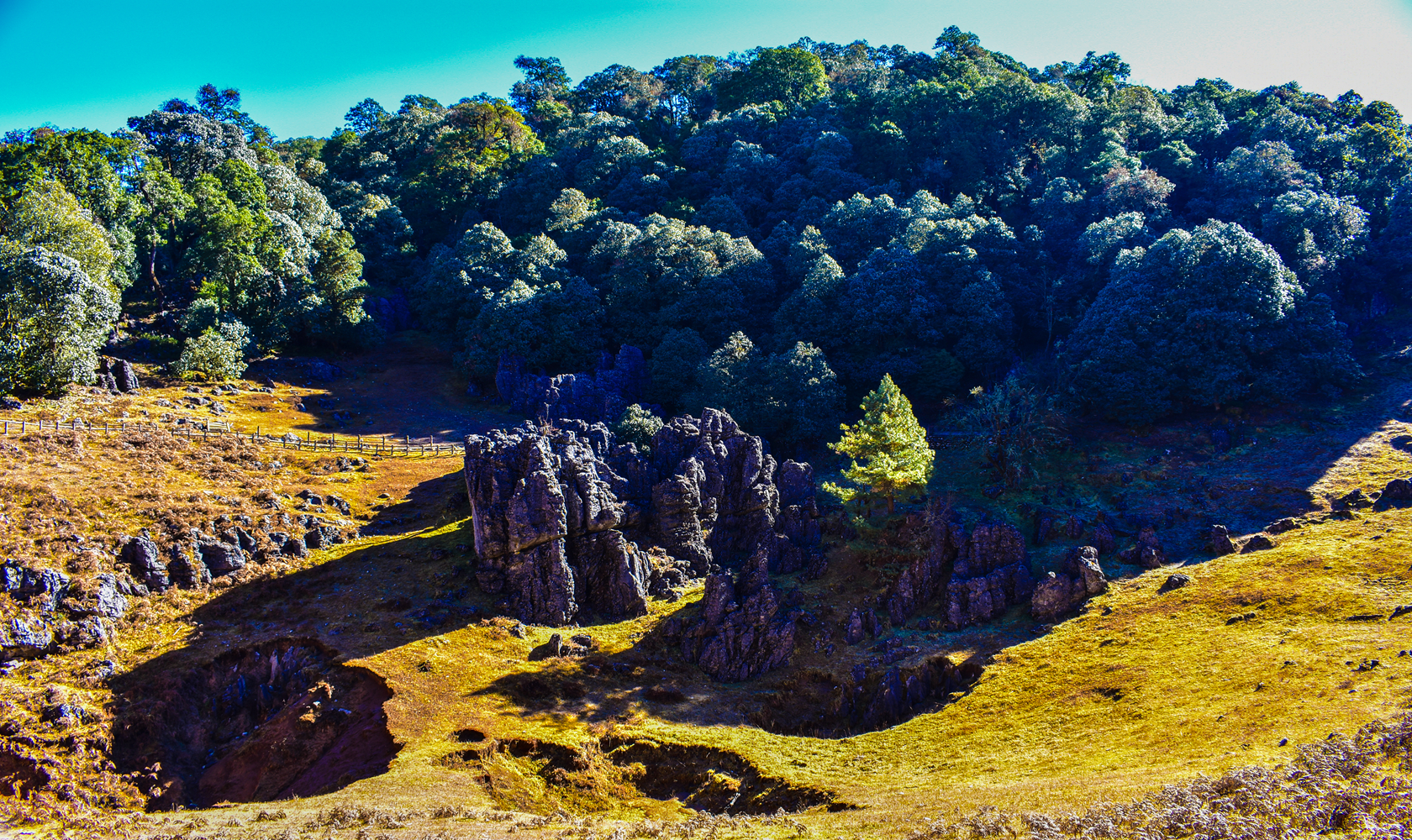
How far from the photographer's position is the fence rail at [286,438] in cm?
5512

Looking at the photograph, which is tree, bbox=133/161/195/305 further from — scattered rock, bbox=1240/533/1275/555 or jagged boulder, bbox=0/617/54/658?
scattered rock, bbox=1240/533/1275/555

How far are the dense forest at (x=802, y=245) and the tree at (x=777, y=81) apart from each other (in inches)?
16.2

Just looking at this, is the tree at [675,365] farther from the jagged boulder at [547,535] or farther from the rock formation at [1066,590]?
the rock formation at [1066,590]

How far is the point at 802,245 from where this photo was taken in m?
81.9

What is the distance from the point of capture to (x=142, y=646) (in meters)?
41.7

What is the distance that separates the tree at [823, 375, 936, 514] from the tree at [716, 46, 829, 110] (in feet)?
245

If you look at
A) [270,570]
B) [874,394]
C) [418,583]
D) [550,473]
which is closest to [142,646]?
[270,570]

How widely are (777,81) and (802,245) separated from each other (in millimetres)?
46401

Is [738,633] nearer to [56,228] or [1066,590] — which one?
[1066,590]

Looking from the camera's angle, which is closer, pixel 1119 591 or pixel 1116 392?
pixel 1119 591

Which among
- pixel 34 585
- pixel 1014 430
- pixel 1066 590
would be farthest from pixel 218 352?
pixel 1066 590

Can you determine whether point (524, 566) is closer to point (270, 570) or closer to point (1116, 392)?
point (270, 570)

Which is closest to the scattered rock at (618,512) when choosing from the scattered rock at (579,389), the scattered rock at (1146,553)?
the scattered rock at (579,389)

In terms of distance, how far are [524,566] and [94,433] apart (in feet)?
103
